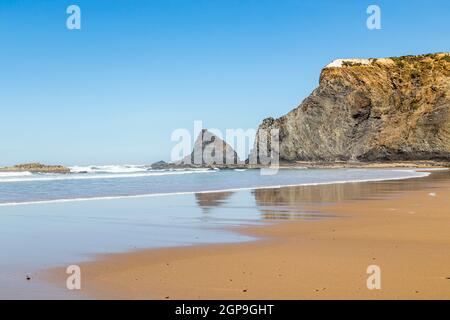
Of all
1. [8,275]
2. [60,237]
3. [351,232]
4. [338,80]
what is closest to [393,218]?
[351,232]

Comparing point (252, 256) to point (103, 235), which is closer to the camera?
point (252, 256)

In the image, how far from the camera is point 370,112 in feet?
326

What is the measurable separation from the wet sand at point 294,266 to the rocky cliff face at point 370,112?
82632 millimetres

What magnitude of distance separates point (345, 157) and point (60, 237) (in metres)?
90.4

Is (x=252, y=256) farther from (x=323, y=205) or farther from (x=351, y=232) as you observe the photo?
(x=323, y=205)

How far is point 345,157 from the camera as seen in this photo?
97000mm

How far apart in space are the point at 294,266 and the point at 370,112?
96.4 metres

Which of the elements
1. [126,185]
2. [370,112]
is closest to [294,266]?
[126,185]

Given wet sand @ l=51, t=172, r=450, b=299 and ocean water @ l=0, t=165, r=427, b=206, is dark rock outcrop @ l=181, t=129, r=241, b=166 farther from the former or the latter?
wet sand @ l=51, t=172, r=450, b=299

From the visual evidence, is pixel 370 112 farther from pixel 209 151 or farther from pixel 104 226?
pixel 104 226

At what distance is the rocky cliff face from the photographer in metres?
90.5

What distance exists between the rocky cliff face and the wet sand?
82.6 m

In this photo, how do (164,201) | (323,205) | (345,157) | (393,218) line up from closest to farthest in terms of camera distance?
(393,218) → (323,205) → (164,201) → (345,157)

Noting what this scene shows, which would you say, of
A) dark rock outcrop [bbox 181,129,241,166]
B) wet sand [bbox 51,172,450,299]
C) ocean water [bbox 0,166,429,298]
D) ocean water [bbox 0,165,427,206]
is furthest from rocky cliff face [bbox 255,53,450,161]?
wet sand [bbox 51,172,450,299]
